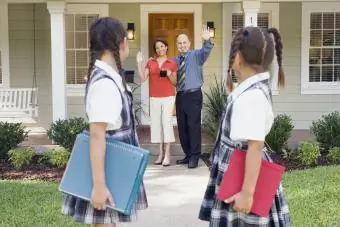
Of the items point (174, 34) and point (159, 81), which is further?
point (174, 34)

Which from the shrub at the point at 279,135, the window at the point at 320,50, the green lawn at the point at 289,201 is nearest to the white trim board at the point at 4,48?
the green lawn at the point at 289,201

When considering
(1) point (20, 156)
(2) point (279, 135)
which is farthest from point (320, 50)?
(1) point (20, 156)

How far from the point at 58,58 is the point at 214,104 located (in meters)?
2.89

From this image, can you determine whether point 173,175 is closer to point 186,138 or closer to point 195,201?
point 186,138

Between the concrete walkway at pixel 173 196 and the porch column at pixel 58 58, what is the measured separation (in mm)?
2139

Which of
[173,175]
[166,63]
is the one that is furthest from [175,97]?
[173,175]

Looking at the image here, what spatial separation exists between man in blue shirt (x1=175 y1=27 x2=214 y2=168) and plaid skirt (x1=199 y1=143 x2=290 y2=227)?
4751 mm

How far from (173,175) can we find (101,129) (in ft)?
16.1

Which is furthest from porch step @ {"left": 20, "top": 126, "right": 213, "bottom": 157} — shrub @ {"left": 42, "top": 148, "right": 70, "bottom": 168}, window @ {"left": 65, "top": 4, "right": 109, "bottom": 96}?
window @ {"left": 65, "top": 4, "right": 109, "bottom": 96}

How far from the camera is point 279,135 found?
923 cm

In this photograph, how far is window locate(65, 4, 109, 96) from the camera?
11375 millimetres

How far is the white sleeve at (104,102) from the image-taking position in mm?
3211

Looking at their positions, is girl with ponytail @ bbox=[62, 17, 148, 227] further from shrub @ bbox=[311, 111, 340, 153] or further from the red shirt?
shrub @ bbox=[311, 111, 340, 153]

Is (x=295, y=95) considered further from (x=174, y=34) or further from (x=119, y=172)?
(x=119, y=172)
